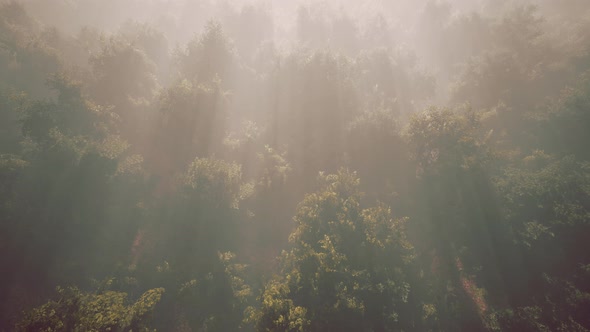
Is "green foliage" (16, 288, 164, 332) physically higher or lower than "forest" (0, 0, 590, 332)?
lower

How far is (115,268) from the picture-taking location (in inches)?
1111

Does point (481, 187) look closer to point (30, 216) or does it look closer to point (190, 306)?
point (190, 306)

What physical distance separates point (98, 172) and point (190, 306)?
18.1 metres

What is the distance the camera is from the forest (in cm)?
2219

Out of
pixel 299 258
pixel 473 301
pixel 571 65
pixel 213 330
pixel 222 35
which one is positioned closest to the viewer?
pixel 299 258

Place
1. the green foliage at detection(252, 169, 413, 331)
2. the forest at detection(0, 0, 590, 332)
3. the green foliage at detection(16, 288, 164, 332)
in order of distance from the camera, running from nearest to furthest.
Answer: the green foliage at detection(16, 288, 164, 332), the green foliage at detection(252, 169, 413, 331), the forest at detection(0, 0, 590, 332)

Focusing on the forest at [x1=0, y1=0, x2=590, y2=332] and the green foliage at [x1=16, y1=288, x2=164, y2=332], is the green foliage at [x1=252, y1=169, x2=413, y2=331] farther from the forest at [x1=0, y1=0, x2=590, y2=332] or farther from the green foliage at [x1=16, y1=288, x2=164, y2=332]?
the green foliage at [x1=16, y1=288, x2=164, y2=332]

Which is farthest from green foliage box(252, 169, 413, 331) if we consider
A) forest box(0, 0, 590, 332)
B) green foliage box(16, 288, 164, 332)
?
green foliage box(16, 288, 164, 332)

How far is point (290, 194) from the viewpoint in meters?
36.8

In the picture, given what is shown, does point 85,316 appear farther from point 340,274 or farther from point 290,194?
point 290,194

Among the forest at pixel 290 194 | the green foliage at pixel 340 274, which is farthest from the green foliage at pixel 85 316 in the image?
the green foliage at pixel 340 274

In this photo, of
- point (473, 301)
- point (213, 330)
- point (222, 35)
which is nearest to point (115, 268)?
point (213, 330)

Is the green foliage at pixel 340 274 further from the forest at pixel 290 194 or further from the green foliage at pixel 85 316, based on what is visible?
the green foliage at pixel 85 316

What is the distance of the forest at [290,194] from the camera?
22188 mm
